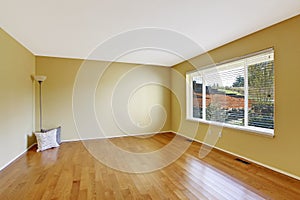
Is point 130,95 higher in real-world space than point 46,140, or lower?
higher

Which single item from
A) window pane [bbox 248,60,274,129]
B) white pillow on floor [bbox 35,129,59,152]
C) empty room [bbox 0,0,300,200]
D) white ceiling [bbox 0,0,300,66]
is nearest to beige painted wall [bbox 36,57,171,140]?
empty room [bbox 0,0,300,200]

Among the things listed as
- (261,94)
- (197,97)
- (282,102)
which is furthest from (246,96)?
(197,97)

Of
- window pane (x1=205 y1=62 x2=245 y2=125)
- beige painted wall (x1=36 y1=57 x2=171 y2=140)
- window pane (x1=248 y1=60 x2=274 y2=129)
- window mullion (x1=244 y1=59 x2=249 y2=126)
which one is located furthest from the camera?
beige painted wall (x1=36 y1=57 x2=171 y2=140)

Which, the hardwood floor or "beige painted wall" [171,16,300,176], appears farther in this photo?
"beige painted wall" [171,16,300,176]

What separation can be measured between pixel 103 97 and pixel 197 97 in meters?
2.62

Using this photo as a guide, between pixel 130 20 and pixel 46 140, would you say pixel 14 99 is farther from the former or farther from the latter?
pixel 130 20

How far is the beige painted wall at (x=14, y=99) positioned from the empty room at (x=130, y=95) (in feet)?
0.07

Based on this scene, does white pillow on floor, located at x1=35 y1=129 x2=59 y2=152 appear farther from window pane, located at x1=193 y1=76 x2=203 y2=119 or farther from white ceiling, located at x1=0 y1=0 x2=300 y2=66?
window pane, located at x1=193 y1=76 x2=203 y2=119

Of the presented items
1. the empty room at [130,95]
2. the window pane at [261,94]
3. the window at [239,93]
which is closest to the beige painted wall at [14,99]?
the empty room at [130,95]

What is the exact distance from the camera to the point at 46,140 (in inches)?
152

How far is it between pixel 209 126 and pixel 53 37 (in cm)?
372

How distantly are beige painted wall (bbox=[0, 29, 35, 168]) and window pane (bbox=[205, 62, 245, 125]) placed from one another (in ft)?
13.3

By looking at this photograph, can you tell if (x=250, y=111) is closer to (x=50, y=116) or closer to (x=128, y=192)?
(x=128, y=192)

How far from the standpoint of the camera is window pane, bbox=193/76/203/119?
14.9 ft
